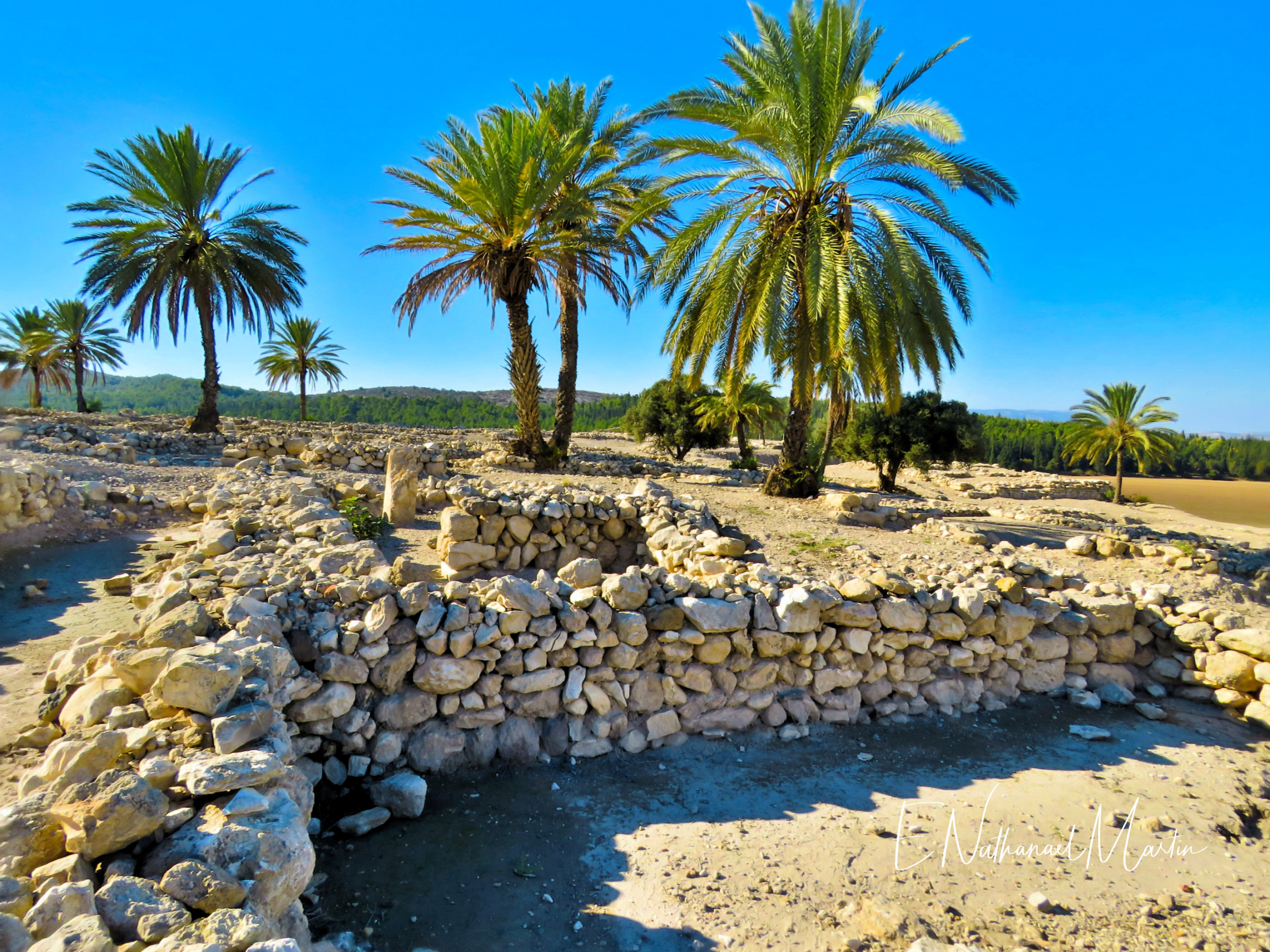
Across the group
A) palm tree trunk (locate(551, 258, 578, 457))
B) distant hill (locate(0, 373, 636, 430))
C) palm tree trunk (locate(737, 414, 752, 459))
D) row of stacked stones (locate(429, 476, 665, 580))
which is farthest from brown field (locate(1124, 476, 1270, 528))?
distant hill (locate(0, 373, 636, 430))

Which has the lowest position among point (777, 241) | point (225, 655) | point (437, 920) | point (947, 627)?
point (437, 920)

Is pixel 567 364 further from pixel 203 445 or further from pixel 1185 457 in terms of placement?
pixel 1185 457

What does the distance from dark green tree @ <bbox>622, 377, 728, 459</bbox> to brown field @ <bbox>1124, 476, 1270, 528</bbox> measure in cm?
1774

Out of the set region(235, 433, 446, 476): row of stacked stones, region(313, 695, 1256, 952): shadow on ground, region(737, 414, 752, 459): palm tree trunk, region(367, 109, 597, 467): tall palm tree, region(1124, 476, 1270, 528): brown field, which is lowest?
region(313, 695, 1256, 952): shadow on ground

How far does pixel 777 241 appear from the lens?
406 inches

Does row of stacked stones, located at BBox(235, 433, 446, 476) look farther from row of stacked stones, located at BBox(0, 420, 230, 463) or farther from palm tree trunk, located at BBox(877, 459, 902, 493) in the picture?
palm tree trunk, located at BBox(877, 459, 902, 493)

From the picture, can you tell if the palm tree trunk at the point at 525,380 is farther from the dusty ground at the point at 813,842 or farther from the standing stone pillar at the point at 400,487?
the dusty ground at the point at 813,842

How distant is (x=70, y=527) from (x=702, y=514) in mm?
7735

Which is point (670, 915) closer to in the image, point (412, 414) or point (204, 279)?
point (204, 279)

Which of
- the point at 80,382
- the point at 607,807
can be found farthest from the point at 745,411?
the point at 80,382

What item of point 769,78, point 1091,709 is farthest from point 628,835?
point 769,78

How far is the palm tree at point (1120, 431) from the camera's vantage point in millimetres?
24109

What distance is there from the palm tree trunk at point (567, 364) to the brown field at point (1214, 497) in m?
21.7

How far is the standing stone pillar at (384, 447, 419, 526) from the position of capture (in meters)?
8.68
